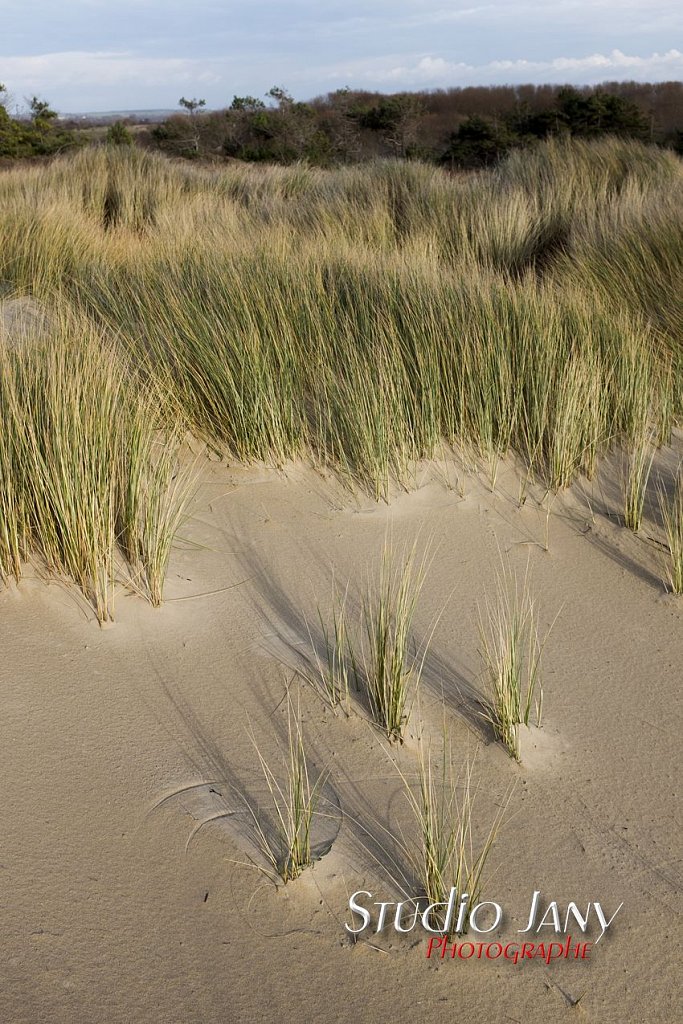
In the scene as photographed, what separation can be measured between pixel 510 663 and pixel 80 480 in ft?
4.89

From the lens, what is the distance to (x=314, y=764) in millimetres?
2506

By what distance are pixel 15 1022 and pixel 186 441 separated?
2.58 metres

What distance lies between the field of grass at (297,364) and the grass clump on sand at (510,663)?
79 centimetres

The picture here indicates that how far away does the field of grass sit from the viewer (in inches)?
125

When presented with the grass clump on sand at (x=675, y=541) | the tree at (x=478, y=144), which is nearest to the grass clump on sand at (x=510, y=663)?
the grass clump on sand at (x=675, y=541)

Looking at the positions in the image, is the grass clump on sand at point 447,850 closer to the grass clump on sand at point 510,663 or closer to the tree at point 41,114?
the grass clump on sand at point 510,663

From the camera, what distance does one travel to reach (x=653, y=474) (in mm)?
4062

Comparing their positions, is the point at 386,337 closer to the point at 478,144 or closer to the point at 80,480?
the point at 80,480

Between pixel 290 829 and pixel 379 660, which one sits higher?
pixel 379 660

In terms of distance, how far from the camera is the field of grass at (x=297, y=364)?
3176 millimetres

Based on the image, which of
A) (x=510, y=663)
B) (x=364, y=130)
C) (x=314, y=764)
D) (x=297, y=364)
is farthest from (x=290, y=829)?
(x=364, y=130)

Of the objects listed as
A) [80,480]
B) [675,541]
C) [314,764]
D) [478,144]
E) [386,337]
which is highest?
[478,144]

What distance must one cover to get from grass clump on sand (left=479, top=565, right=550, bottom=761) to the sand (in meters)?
0.05

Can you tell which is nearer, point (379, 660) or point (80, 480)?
point (379, 660)
